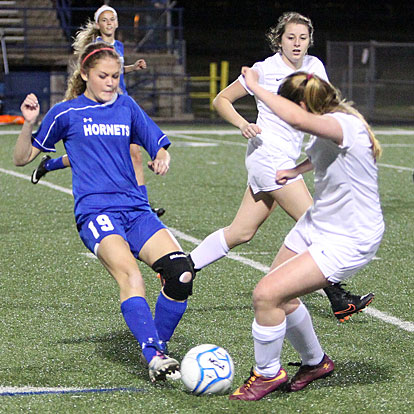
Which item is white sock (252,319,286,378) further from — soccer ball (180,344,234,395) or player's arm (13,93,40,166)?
player's arm (13,93,40,166)

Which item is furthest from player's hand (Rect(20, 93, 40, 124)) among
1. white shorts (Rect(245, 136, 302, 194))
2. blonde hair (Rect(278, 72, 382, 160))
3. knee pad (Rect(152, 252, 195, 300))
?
white shorts (Rect(245, 136, 302, 194))

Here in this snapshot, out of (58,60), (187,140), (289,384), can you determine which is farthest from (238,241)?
(58,60)

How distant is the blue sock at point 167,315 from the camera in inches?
203

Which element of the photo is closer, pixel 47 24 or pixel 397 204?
pixel 397 204

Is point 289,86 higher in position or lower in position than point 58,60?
higher

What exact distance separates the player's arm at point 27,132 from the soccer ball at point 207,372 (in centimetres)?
152

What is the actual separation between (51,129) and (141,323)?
1.26 meters

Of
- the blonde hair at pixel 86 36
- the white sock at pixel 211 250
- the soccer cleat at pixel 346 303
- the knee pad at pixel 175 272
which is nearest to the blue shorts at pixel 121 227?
the knee pad at pixel 175 272

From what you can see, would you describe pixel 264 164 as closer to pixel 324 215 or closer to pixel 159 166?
pixel 159 166

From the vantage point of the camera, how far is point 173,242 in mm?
5172

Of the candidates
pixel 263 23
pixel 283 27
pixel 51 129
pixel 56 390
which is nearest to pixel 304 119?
pixel 51 129

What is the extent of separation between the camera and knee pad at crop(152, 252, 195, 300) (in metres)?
5.00

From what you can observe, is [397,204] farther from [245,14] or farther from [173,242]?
[245,14]

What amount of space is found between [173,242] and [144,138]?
666mm
